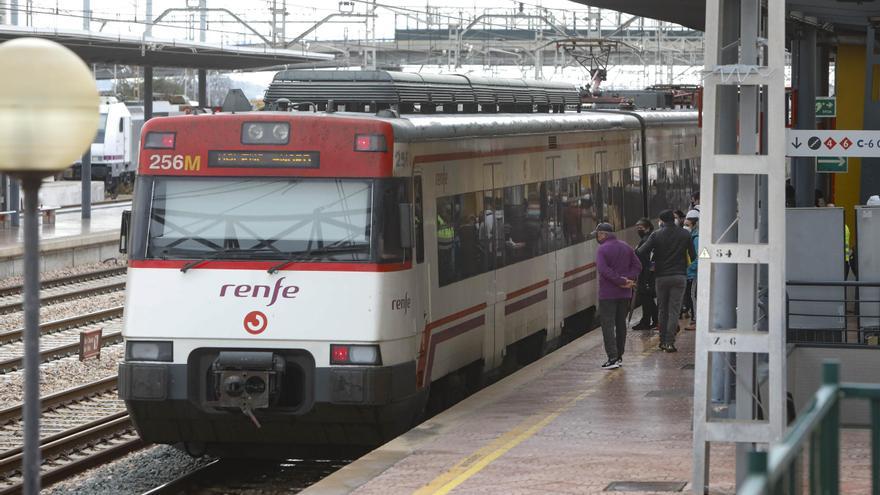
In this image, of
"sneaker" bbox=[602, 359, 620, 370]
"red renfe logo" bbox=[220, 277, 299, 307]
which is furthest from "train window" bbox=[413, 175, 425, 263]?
"sneaker" bbox=[602, 359, 620, 370]

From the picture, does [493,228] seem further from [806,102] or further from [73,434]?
[806,102]

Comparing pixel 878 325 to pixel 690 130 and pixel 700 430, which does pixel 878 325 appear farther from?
pixel 690 130

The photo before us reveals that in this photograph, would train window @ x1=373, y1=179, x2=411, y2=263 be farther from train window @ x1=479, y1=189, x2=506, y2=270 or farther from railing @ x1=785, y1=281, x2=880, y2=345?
railing @ x1=785, y1=281, x2=880, y2=345

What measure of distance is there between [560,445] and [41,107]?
7129 millimetres

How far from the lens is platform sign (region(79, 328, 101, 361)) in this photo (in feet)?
60.5

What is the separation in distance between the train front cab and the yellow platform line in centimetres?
88

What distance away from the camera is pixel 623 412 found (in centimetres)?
1337

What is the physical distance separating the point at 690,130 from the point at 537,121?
11749mm

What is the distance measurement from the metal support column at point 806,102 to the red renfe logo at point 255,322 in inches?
467

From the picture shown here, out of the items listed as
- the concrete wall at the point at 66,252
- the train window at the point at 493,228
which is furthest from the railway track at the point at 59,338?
the train window at the point at 493,228

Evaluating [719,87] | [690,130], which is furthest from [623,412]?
[690,130]

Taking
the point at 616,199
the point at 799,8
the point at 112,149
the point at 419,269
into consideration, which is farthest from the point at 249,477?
the point at 112,149

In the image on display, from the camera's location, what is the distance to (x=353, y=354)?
11781mm

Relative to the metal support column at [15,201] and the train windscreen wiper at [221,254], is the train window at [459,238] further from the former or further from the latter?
the metal support column at [15,201]
